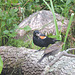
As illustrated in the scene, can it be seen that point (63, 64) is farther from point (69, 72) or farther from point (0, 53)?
point (0, 53)

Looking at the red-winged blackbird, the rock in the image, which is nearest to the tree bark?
the red-winged blackbird

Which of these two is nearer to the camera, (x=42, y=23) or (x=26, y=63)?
(x=26, y=63)

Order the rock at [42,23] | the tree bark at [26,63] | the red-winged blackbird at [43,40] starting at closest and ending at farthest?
the tree bark at [26,63] → the red-winged blackbird at [43,40] → the rock at [42,23]

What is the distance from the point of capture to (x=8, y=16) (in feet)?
7.85

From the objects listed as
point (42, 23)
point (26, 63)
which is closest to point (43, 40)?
point (26, 63)

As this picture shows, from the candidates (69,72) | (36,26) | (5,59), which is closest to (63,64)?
(69,72)

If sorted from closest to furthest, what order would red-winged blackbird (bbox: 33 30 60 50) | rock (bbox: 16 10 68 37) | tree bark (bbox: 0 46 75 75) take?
tree bark (bbox: 0 46 75 75)
red-winged blackbird (bbox: 33 30 60 50)
rock (bbox: 16 10 68 37)

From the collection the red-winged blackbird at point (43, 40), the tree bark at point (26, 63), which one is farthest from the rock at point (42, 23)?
the tree bark at point (26, 63)

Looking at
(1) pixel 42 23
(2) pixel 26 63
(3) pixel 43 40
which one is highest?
(1) pixel 42 23

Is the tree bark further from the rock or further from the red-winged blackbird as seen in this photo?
the rock

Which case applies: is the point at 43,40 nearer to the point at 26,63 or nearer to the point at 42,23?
the point at 26,63

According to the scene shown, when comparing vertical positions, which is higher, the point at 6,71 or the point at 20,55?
the point at 20,55

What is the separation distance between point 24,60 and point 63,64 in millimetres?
471

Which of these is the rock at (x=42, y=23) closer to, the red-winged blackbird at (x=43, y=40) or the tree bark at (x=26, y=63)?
the red-winged blackbird at (x=43, y=40)
